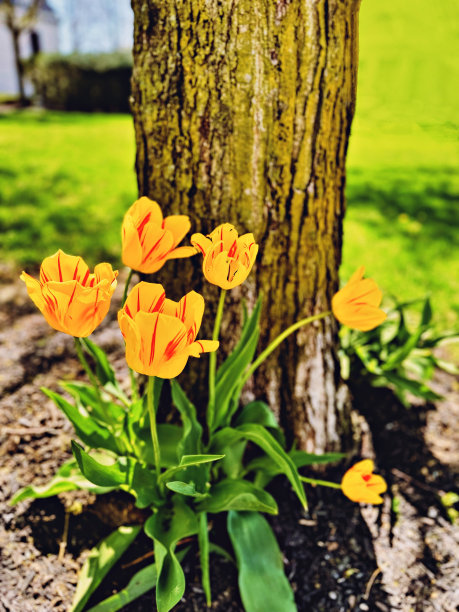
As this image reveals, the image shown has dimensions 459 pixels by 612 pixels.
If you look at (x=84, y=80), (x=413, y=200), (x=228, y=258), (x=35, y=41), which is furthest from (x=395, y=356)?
(x=35, y=41)

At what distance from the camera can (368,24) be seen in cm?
1091

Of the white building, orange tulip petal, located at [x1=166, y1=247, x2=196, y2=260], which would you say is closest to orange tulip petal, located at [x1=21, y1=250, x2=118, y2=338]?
orange tulip petal, located at [x1=166, y1=247, x2=196, y2=260]

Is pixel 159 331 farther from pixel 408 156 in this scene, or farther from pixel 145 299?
pixel 408 156

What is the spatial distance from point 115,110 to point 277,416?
1300 centimetres

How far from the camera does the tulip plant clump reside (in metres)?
1.06

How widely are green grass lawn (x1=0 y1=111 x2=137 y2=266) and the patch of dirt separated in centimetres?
178

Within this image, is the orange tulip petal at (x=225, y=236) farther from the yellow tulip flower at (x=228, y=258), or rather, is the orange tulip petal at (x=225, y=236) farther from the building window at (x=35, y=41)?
the building window at (x=35, y=41)

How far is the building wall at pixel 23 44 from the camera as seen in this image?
24562 mm

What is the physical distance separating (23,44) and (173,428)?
29669 millimetres

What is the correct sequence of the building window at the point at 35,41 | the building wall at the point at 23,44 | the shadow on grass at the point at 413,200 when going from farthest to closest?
the building window at the point at 35,41 < the building wall at the point at 23,44 < the shadow on grass at the point at 413,200

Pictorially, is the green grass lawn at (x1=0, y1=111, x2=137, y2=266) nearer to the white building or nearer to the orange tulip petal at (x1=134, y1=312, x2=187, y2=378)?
the orange tulip petal at (x1=134, y1=312, x2=187, y2=378)

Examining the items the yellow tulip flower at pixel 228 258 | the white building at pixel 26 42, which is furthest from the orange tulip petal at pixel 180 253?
the white building at pixel 26 42

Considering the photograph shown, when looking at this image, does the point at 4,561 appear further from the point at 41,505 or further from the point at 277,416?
the point at 277,416

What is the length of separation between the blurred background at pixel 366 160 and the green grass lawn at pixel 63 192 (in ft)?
0.04
